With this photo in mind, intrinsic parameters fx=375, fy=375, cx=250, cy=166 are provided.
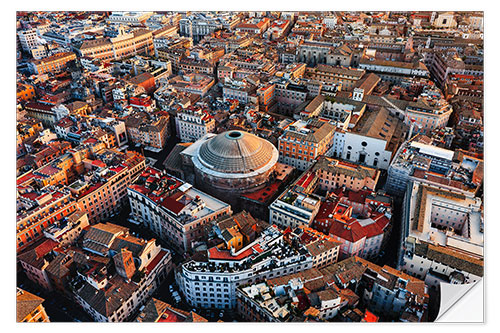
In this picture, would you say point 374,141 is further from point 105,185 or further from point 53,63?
point 53,63

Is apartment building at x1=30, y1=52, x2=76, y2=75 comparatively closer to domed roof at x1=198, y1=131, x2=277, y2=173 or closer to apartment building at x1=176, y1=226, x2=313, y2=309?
domed roof at x1=198, y1=131, x2=277, y2=173

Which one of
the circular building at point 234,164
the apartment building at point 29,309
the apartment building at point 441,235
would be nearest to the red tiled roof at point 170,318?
the apartment building at point 29,309

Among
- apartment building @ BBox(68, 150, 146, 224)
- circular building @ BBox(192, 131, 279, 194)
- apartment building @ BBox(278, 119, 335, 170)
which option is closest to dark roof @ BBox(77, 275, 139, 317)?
apartment building @ BBox(68, 150, 146, 224)

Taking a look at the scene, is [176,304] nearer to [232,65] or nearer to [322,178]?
[322,178]

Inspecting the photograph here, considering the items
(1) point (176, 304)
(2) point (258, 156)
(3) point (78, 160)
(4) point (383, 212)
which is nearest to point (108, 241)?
(1) point (176, 304)

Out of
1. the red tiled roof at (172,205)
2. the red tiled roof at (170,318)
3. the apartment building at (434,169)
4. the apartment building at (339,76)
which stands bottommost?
the red tiled roof at (170,318)

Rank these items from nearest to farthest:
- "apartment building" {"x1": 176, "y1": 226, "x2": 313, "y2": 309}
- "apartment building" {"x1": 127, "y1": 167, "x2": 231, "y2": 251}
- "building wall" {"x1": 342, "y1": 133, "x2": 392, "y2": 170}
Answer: "apartment building" {"x1": 176, "y1": 226, "x2": 313, "y2": 309} < "apartment building" {"x1": 127, "y1": 167, "x2": 231, "y2": 251} < "building wall" {"x1": 342, "y1": 133, "x2": 392, "y2": 170}

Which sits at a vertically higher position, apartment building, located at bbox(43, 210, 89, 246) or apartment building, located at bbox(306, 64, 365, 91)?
apartment building, located at bbox(306, 64, 365, 91)

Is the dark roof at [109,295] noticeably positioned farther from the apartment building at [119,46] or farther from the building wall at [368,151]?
the apartment building at [119,46]

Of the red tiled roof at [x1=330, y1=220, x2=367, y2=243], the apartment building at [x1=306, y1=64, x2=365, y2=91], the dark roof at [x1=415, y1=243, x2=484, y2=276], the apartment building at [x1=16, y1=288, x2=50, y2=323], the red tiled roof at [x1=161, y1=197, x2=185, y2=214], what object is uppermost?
the apartment building at [x1=306, y1=64, x2=365, y2=91]
